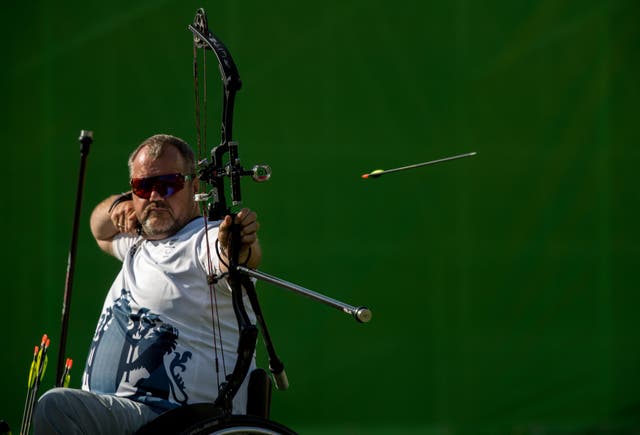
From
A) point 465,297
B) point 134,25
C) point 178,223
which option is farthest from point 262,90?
point 178,223

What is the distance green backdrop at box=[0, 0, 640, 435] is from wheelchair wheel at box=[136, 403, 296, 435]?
242cm

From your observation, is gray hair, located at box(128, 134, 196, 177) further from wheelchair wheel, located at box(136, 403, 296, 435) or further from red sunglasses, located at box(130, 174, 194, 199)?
wheelchair wheel, located at box(136, 403, 296, 435)

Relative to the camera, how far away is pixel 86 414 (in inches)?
110

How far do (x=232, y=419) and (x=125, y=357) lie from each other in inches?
21.7

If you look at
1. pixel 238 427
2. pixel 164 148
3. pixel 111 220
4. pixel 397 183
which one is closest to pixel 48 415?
pixel 238 427

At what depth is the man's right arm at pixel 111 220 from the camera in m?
3.56

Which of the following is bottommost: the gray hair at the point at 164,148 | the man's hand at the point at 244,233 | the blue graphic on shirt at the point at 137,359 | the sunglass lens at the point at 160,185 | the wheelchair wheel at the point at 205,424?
the wheelchair wheel at the point at 205,424

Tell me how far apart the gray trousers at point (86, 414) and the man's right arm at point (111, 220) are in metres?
0.80

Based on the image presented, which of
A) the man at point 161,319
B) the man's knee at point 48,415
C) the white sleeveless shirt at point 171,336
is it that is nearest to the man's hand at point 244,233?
the man at point 161,319

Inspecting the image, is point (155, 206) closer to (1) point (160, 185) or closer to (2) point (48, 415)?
(1) point (160, 185)

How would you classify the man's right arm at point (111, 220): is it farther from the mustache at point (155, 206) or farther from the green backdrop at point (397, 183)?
the green backdrop at point (397, 183)

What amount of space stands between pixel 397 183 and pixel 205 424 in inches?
113

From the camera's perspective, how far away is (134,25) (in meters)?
5.21

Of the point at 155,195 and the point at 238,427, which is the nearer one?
the point at 238,427
